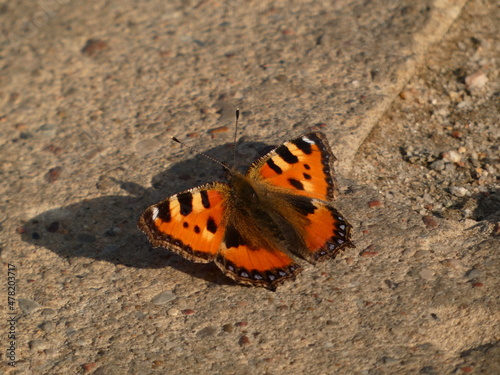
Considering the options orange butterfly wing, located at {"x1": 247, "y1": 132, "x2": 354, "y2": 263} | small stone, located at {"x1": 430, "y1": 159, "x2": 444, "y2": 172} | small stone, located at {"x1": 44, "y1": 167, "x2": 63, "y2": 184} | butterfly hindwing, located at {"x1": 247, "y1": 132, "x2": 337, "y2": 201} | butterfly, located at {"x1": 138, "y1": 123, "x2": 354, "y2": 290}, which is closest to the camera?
butterfly, located at {"x1": 138, "y1": 123, "x2": 354, "y2": 290}

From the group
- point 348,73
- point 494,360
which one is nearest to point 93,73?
point 348,73

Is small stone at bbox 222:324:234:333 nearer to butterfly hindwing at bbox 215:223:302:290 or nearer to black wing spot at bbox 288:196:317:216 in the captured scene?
butterfly hindwing at bbox 215:223:302:290

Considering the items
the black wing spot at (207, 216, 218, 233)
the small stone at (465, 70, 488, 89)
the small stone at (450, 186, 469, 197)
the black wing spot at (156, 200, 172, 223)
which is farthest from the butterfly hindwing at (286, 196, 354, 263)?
the small stone at (465, 70, 488, 89)

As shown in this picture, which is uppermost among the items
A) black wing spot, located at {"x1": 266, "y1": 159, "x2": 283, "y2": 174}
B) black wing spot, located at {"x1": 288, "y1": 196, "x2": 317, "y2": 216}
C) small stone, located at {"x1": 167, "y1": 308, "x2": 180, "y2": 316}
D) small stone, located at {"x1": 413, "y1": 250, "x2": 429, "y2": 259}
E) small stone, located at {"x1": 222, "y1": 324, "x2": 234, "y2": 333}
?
black wing spot, located at {"x1": 266, "y1": 159, "x2": 283, "y2": 174}

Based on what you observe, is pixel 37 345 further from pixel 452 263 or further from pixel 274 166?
pixel 452 263

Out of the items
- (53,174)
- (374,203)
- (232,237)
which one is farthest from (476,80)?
(53,174)

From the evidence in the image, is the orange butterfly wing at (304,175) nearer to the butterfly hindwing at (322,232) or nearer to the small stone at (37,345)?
the butterfly hindwing at (322,232)

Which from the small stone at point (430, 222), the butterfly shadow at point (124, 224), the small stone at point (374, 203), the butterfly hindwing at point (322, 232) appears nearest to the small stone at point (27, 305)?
the butterfly shadow at point (124, 224)
